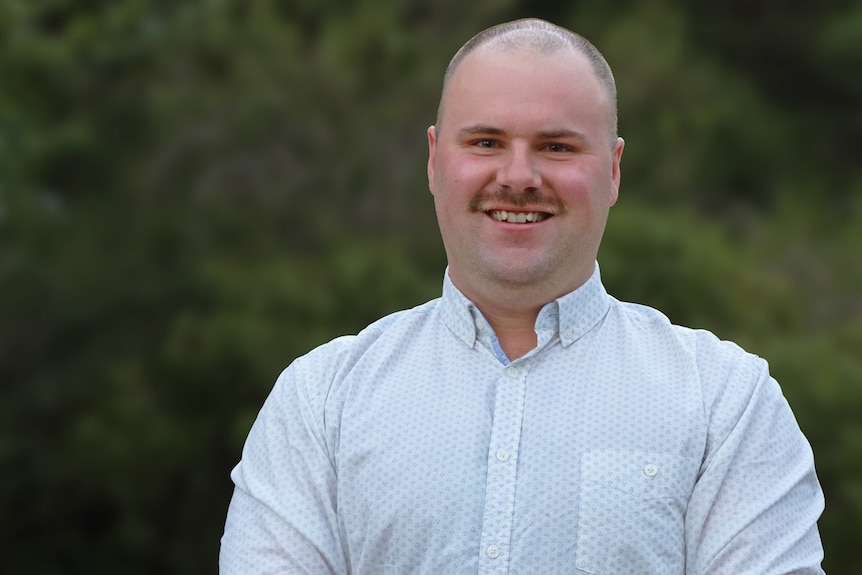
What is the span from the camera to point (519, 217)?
1847 mm

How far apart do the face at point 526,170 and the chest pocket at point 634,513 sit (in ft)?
0.90

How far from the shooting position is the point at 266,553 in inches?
70.9

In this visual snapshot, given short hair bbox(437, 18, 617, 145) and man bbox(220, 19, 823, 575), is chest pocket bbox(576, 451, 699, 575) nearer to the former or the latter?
man bbox(220, 19, 823, 575)

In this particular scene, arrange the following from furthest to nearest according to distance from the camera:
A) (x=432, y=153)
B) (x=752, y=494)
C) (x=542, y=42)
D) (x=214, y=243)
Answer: (x=214, y=243)
(x=432, y=153)
(x=542, y=42)
(x=752, y=494)

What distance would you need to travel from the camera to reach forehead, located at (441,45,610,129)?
1.85 metres

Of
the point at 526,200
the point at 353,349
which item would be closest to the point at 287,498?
the point at 353,349

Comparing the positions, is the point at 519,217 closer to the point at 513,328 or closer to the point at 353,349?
the point at 513,328

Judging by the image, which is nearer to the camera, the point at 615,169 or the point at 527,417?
the point at 527,417

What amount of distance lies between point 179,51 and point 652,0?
11.3ft

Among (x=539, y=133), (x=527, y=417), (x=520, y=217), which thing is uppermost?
(x=539, y=133)

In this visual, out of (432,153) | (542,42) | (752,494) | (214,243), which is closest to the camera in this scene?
(752,494)

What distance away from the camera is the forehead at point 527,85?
1.85 meters

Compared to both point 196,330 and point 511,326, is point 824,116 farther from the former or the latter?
point 511,326

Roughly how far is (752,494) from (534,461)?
0.92 ft
